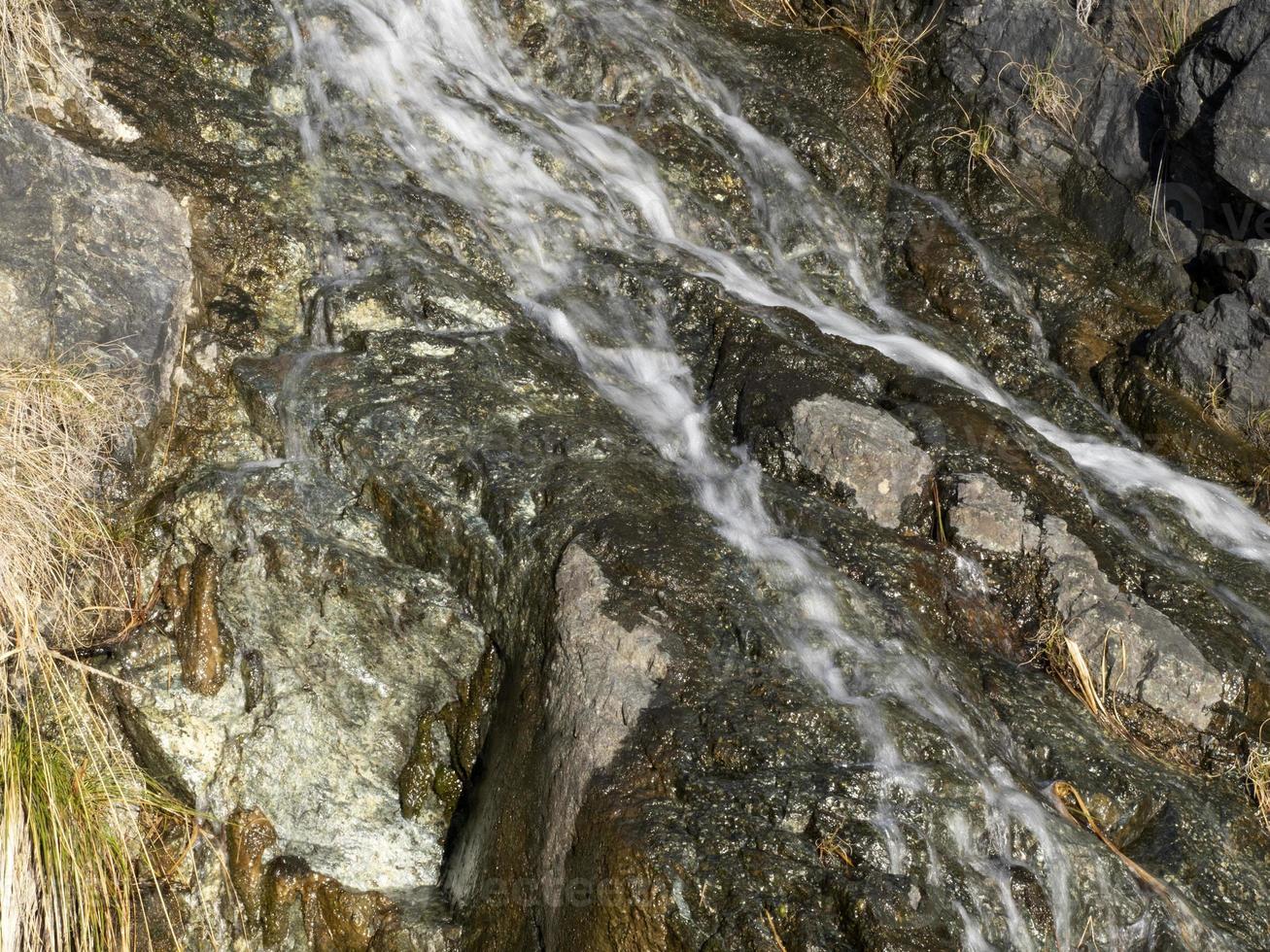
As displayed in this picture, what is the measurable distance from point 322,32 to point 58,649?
3.40 meters

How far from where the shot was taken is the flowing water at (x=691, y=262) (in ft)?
11.3

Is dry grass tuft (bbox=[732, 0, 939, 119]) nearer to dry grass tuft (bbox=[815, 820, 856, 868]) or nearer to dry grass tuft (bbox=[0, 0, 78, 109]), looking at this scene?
dry grass tuft (bbox=[0, 0, 78, 109])

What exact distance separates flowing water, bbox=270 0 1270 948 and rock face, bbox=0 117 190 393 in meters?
0.58

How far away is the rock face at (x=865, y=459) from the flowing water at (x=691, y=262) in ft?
0.84

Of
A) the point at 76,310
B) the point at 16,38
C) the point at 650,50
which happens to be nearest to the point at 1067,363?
the point at 650,50

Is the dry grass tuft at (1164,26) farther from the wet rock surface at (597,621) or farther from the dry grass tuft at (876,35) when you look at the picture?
the wet rock surface at (597,621)

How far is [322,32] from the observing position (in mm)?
5828

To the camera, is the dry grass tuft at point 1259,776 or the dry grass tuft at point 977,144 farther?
the dry grass tuft at point 977,144

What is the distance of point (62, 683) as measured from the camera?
11.2ft

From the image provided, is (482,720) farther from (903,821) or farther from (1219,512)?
(1219,512)

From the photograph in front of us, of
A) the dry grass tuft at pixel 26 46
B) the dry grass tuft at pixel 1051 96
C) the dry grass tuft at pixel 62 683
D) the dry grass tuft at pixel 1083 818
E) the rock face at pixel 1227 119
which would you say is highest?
the rock face at pixel 1227 119

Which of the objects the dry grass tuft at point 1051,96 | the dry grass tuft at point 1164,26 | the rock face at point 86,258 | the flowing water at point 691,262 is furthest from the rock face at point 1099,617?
the dry grass tuft at point 1164,26

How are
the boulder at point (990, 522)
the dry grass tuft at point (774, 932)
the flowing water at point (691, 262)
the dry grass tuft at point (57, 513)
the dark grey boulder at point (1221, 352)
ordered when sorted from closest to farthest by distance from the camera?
the dry grass tuft at point (774, 932), the flowing water at point (691, 262), the dry grass tuft at point (57, 513), the boulder at point (990, 522), the dark grey boulder at point (1221, 352)

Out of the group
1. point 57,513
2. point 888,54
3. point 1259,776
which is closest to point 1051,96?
point 888,54
